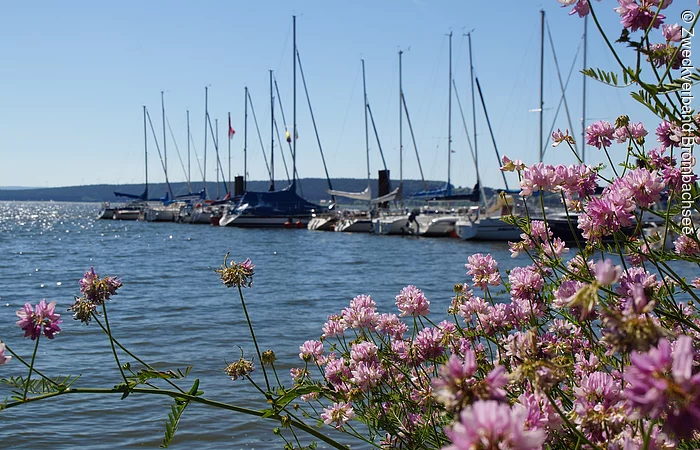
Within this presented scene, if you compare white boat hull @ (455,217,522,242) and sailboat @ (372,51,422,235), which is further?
sailboat @ (372,51,422,235)

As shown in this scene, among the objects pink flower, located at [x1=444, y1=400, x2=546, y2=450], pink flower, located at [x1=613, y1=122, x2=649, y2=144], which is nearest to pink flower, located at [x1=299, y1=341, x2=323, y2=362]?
pink flower, located at [x1=613, y1=122, x2=649, y2=144]

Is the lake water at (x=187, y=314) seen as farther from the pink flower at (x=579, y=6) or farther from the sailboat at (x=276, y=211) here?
the sailboat at (x=276, y=211)

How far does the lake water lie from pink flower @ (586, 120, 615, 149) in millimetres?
4262

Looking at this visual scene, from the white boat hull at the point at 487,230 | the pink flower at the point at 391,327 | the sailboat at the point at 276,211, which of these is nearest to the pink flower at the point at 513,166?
the pink flower at the point at 391,327

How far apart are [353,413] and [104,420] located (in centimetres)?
437

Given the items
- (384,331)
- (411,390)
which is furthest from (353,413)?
(384,331)

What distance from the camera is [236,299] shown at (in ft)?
51.0

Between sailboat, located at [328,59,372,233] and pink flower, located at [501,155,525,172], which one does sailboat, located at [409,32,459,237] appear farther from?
pink flower, located at [501,155,525,172]

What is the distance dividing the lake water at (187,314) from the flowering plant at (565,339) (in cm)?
338

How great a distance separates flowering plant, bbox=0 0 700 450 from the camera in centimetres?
125

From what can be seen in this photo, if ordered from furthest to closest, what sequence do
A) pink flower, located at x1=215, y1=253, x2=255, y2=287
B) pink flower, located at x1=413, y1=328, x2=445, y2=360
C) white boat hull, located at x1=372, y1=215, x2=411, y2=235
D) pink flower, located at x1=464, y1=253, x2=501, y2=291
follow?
white boat hull, located at x1=372, y1=215, x2=411, y2=235 → pink flower, located at x1=413, y1=328, x2=445, y2=360 → pink flower, located at x1=464, y1=253, x2=501, y2=291 → pink flower, located at x1=215, y1=253, x2=255, y2=287

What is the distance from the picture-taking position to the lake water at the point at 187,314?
6754 millimetres

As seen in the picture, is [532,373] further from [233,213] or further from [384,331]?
[233,213]

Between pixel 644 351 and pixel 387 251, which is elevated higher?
pixel 644 351
